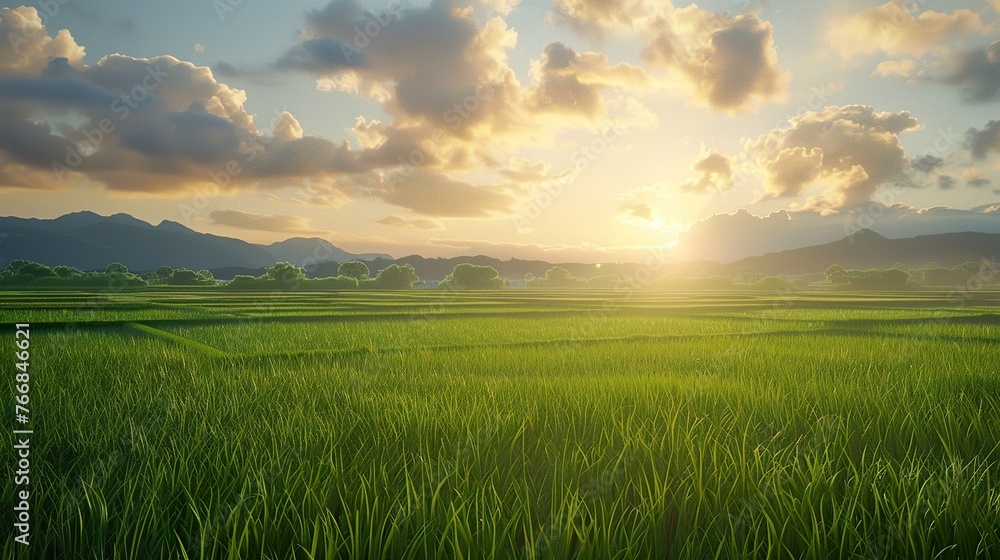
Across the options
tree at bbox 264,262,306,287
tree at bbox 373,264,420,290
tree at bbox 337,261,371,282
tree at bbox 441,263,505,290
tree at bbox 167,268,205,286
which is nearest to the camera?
tree at bbox 264,262,306,287

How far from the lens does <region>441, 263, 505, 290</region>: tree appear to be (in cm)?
8119

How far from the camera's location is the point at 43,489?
205 cm

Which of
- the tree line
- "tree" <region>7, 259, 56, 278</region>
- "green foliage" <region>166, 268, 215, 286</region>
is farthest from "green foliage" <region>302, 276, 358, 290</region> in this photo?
"tree" <region>7, 259, 56, 278</region>

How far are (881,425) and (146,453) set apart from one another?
4685 mm

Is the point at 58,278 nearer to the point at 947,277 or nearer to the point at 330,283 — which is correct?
the point at 330,283

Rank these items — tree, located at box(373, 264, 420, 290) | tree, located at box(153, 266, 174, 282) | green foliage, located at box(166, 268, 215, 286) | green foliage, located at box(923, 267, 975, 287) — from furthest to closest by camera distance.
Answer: green foliage, located at box(923, 267, 975, 287), tree, located at box(153, 266, 174, 282), tree, located at box(373, 264, 420, 290), green foliage, located at box(166, 268, 215, 286)

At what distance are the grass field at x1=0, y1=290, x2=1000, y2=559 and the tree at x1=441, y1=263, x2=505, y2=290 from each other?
2924 inches

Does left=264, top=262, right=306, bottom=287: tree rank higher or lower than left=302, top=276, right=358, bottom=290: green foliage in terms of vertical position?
higher

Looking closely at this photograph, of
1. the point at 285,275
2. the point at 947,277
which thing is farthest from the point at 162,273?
the point at 947,277

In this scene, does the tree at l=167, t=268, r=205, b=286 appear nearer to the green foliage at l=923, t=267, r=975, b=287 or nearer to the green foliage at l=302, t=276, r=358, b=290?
the green foliage at l=302, t=276, r=358, b=290

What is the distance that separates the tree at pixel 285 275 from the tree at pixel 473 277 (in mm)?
25577

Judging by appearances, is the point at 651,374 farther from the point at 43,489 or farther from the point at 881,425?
the point at 43,489

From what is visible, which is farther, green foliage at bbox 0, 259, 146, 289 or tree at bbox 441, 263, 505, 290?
tree at bbox 441, 263, 505, 290

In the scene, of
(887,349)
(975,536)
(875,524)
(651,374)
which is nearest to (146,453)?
(875,524)
